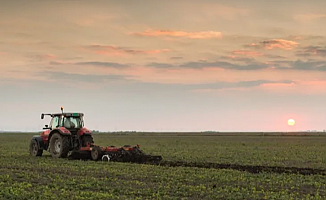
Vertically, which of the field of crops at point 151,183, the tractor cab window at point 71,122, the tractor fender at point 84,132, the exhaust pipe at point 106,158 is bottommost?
the field of crops at point 151,183

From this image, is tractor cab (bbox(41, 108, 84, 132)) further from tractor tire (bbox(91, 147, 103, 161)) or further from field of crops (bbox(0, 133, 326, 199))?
field of crops (bbox(0, 133, 326, 199))

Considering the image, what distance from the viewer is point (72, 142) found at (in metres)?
32.1

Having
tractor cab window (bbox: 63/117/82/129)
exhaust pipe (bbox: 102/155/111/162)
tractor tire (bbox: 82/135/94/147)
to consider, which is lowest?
exhaust pipe (bbox: 102/155/111/162)

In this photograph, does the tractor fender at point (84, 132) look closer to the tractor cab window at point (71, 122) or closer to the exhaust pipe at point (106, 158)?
the tractor cab window at point (71, 122)

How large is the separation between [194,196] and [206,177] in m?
4.66

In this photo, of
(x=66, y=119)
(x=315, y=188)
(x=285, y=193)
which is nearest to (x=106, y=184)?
(x=285, y=193)

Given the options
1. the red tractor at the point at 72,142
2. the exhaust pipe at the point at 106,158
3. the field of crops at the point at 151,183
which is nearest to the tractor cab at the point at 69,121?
the red tractor at the point at 72,142

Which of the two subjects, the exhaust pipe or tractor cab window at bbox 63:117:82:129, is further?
tractor cab window at bbox 63:117:82:129

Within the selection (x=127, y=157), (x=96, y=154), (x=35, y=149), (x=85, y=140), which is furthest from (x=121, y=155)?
(x=35, y=149)

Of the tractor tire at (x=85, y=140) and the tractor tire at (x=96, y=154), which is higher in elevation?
the tractor tire at (x=85, y=140)

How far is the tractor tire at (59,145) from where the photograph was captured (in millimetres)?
31422

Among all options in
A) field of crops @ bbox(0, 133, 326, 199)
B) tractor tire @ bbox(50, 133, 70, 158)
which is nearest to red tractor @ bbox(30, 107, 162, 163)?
tractor tire @ bbox(50, 133, 70, 158)

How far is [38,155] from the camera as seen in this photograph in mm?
34500

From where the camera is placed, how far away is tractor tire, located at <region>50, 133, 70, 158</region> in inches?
1237
